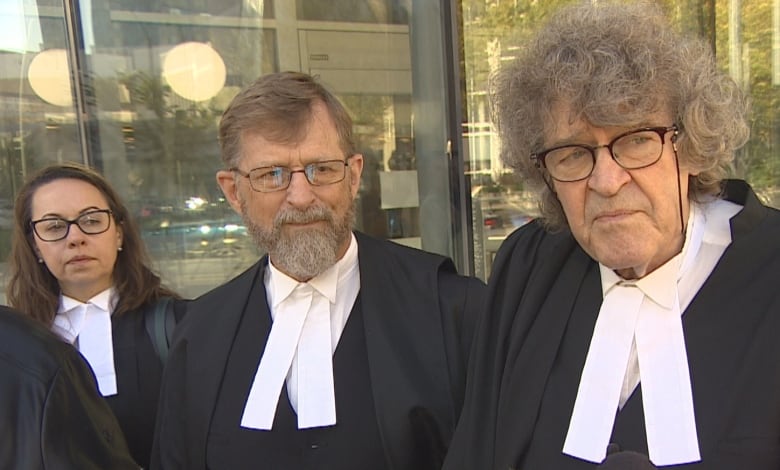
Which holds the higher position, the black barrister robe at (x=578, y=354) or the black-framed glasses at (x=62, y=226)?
the black-framed glasses at (x=62, y=226)

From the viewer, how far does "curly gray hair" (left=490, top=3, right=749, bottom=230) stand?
1.22m

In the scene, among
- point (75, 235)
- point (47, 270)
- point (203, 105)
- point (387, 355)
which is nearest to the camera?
point (387, 355)

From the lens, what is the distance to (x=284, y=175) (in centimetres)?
182

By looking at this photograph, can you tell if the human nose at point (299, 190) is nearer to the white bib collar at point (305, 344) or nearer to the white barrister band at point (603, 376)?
the white bib collar at point (305, 344)

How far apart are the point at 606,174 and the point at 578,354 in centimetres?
38

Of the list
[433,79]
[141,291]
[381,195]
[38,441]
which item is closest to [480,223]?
[381,195]

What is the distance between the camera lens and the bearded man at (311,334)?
5.66ft

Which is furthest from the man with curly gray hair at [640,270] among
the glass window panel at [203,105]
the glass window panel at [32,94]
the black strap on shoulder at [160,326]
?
the glass window panel at [32,94]

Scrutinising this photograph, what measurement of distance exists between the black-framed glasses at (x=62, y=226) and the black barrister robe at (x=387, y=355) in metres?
0.58

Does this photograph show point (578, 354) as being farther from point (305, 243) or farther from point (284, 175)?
point (284, 175)

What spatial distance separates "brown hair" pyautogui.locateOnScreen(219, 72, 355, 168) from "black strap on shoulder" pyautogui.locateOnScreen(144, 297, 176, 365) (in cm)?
73

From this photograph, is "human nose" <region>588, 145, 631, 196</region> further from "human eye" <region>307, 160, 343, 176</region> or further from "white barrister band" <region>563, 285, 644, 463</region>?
"human eye" <region>307, 160, 343, 176</region>

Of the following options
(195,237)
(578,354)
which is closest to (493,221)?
(195,237)

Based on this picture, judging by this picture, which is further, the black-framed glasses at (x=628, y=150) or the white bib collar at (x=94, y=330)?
the white bib collar at (x=94, y=330)
